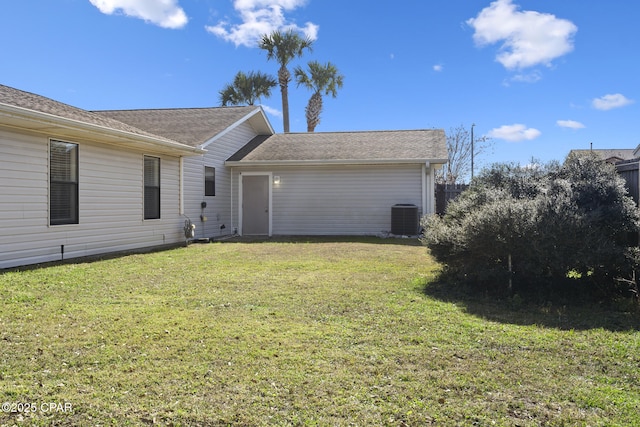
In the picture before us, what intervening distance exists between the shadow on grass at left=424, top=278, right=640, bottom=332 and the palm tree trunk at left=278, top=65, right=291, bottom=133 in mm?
23569

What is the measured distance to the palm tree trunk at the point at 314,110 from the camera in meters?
27.9

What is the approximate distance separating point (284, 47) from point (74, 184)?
21012 millimetres

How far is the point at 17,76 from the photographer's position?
558 inches

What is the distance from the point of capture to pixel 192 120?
14.0 m

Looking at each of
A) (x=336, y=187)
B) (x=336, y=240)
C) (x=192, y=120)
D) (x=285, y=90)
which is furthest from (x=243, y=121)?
(x=285, y=90)

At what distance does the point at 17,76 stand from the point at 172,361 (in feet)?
52.0

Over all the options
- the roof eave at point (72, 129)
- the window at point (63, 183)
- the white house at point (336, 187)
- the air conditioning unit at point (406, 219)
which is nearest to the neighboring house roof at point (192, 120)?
the white house at point (336, 187)

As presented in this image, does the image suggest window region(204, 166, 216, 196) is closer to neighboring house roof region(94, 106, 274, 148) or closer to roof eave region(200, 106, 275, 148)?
roof eave region(200, 106, 275, 148)

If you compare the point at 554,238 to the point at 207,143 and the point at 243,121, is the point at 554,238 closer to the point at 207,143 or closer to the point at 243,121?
the point at 207,143

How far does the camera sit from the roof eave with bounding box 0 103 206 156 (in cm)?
639

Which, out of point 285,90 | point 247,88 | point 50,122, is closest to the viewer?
point 50,122

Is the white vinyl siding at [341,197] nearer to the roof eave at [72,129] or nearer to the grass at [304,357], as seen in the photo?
the roof eave at [72,129]

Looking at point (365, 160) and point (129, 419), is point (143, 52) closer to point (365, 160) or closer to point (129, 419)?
point (365, 160)

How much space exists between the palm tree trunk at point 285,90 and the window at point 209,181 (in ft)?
48.9
